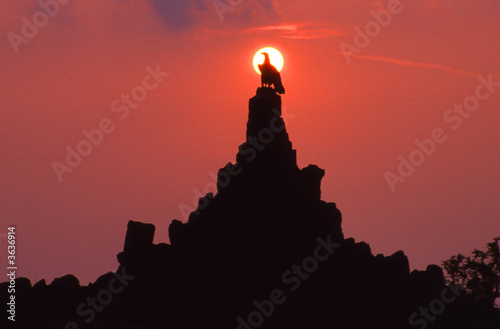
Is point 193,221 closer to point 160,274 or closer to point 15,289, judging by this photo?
point 160,274

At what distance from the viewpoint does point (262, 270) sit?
5903 cm

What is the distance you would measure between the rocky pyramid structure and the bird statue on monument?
806 millimetres

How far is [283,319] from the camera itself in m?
57.8

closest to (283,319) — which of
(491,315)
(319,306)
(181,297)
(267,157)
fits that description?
(319,306)

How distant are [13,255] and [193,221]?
20.3m

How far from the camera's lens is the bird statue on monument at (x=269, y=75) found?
6050 centimetres

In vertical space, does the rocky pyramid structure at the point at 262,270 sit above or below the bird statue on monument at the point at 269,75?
below

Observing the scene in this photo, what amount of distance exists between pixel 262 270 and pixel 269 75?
654 inches

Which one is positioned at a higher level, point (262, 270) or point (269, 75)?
point (269, 75)

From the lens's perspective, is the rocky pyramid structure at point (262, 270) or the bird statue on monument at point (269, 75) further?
the bird statue on monument at point (269, 75)

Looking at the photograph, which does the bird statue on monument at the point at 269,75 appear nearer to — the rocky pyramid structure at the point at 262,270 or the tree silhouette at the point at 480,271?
the rocky pyramid structure at the point at 262,270

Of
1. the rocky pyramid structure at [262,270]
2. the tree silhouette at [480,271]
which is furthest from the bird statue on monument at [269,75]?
the tree silhouette at [480,271]

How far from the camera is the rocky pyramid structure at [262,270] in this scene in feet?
192

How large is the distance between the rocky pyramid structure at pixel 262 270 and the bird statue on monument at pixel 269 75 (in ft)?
2.64
